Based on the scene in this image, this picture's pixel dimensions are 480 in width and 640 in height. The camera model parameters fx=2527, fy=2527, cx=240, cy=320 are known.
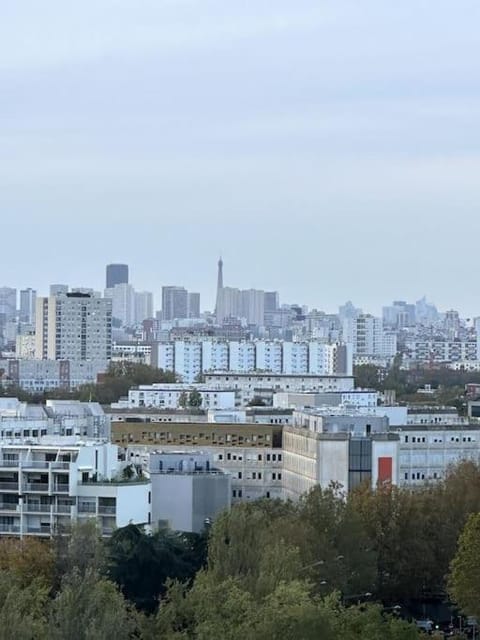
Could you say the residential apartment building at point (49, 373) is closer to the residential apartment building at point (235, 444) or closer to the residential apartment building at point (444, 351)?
the residential apartment building at point (444, 351)

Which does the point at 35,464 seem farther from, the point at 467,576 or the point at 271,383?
the point at 271,383

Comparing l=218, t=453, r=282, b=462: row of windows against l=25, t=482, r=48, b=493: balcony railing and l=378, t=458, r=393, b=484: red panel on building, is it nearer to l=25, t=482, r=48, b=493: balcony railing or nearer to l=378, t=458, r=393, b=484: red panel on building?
l=378, t=458, r=393, b=484: red panel on building

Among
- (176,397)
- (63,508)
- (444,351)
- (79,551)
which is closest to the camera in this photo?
(79,551)

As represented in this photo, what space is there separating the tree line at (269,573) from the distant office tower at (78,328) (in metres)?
86.1

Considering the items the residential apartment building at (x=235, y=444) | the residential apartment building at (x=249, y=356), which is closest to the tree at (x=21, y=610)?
the residential apartment building at (x=235, y=444)

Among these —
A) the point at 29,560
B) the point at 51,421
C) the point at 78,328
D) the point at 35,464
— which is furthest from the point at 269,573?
the point at 78,328

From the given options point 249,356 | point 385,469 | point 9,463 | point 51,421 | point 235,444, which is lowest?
point 385,469

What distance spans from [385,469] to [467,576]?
16.5 m

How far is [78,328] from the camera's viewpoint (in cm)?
13938

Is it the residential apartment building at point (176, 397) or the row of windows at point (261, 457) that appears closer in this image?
the row of windows at point (261, 457)

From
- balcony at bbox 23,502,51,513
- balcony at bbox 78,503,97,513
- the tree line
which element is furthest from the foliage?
balcony at bbox 23,502,51,513

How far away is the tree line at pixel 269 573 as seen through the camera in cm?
3112

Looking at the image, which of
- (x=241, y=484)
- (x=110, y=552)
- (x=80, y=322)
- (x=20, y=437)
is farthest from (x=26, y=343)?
(x=110, y=552)

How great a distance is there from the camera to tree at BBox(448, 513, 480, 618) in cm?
3900
